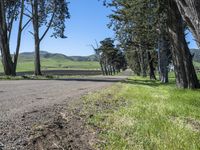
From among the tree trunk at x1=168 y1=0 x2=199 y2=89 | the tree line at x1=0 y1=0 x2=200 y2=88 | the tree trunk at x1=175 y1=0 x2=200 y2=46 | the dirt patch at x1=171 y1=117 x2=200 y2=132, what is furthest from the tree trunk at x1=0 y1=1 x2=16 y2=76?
the dirt patch at x1=171 y1=117 x2=200 y2=132

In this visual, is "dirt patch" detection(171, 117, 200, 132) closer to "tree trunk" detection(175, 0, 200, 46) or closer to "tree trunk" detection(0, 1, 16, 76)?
"tree trunk" detection(175, 0, 200, 46)

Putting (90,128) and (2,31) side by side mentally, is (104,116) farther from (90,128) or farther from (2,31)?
(2,31)

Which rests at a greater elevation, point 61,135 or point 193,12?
point 193,12

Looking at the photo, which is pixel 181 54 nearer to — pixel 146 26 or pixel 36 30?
pixel 146 26

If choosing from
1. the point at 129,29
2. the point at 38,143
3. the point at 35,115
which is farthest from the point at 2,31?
the point at 38,143

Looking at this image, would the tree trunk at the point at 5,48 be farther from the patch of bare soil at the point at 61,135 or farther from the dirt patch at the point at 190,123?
the dirt patch at the point at 190,123

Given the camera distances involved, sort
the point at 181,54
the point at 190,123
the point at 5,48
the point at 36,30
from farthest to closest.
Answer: the point at 36,30 → the point at 5,48 → the point at 181,54 → the point at 190,123

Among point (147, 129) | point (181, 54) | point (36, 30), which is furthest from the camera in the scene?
point (36, 30)

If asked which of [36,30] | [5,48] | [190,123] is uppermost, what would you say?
[36,30]

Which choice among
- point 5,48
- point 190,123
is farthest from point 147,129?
A: point 5,48

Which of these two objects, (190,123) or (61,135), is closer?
(61,135)

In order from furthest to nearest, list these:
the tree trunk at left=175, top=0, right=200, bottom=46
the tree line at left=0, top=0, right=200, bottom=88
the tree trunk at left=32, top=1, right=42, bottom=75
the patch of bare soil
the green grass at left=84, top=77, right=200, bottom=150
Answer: the tree trunk at left=32, top=1, right=42, bottom=75
the tree line at left=0, top=0, right=200, bottom=88
the tree trunk at left=175, top=0, right=200, bottom=46
the patch of bare soil
the green grass at left=84, top=77, right=200, bottom=150

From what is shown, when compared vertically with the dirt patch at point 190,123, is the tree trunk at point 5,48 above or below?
above

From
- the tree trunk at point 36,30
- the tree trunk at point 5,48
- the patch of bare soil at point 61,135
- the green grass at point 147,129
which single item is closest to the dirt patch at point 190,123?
the green grass at point 147,129
